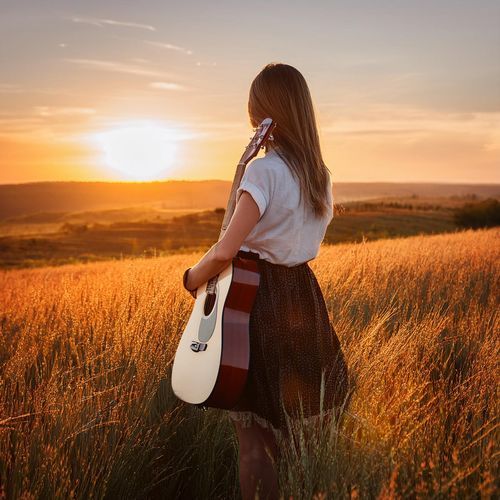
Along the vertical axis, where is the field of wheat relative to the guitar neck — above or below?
below

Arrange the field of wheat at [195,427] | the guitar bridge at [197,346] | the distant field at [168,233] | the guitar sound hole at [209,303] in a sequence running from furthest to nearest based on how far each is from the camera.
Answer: the distant field at [168,233] < the guitar sound hole at [209,303] < the guitar bridge at [197,346] < the field of wheat at [195,427]

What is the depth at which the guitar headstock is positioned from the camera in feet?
8.25

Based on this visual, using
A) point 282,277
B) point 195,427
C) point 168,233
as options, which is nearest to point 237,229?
point 282,277

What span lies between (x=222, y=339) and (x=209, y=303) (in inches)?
9.8

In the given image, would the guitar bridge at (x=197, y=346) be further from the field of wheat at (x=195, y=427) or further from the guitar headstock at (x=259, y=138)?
the guitar headstock at (x=259, y=138)

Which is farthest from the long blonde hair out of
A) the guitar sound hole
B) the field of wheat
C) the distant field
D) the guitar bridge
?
the distant field

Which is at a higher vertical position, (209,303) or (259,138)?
(259,138)

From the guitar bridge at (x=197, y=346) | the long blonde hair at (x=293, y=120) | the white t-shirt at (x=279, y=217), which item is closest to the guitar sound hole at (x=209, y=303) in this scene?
the guitar bridge at (x=197, y=346)

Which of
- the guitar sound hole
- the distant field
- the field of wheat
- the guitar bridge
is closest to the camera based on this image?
the field of wheat

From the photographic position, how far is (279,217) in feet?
8.28

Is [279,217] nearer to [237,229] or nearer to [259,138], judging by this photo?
[237,229]

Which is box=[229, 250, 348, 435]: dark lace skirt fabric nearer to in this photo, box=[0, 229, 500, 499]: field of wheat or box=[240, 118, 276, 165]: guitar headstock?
box=[0, 229, 500, 499]: field of wheat

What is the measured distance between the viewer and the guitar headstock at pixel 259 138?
251cm

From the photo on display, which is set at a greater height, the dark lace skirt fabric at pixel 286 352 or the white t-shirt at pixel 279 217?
the white t-shirt at pixel 279 217
